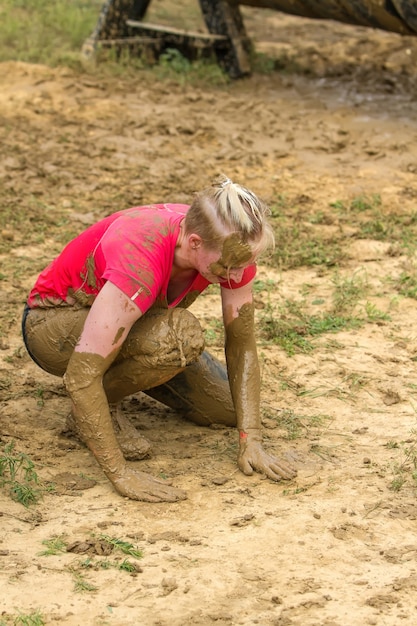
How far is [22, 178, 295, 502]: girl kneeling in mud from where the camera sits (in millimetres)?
3432

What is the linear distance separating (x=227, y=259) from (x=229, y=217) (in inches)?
6.2

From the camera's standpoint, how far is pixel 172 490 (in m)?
3.61

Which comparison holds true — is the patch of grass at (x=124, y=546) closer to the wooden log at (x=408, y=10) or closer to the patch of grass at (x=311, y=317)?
the patch of grass at (x=311, y=317)

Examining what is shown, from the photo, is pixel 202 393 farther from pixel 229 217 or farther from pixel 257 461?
pixel 229 217

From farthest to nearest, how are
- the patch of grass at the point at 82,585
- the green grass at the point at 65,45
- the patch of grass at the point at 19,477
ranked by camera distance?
1. the green grass at the point at 65,45
2. the patch of grass at the point at 19,477
3. the patch of grass at the point at 82,585

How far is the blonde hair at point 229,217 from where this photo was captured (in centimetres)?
340

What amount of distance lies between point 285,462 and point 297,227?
2763 mm

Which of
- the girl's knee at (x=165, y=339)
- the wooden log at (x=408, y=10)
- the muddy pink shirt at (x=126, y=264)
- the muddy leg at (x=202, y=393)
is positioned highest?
the wooden log at (x=408, y=10)

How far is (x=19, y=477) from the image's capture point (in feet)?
12.2

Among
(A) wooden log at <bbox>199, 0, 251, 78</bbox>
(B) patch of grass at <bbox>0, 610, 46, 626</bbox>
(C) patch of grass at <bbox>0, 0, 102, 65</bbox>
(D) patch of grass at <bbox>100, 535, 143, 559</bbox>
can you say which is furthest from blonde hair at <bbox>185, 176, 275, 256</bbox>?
(A) wooden log at <bbox>199, 0, 251, 78</bbox>

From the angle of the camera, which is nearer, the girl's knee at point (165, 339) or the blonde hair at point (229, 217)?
the blonde hair at point (229, 217)

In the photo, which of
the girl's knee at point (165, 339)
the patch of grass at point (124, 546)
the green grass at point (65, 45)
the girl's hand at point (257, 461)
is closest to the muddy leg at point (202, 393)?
the girl's hand at point (257, 461)

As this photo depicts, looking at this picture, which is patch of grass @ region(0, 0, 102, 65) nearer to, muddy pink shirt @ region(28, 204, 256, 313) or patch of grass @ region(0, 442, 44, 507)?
muddy pink shirt @ region(28, 204, 256, 313)

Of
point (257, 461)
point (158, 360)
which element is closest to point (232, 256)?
point (158, 360)
